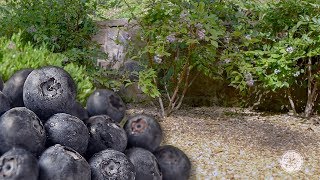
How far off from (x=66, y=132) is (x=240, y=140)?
519 centimetres

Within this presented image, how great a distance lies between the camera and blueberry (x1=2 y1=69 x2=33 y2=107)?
1.67 m

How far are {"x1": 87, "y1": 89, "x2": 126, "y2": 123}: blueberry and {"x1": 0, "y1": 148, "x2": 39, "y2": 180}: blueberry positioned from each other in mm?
420

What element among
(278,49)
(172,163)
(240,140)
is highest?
(172,163)

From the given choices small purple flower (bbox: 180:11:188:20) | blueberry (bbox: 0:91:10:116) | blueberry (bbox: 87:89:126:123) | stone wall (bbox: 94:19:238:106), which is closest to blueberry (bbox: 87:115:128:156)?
blueberry (bbox: 87:89:126:123)

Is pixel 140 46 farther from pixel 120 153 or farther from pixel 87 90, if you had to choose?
pixel 120 153

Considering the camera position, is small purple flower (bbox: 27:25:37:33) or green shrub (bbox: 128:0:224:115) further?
small purple flower (bbox: 27:25:37:33)

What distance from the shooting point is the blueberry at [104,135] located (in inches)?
63.6

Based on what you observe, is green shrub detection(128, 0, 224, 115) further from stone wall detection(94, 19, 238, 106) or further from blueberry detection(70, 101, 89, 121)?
blueberry detection(70, 101, 89, 121)

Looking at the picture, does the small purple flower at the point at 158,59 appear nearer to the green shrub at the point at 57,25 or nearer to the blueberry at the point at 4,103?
the green shrub at the point at 57,25

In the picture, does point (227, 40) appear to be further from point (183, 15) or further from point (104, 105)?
point (104, 105)

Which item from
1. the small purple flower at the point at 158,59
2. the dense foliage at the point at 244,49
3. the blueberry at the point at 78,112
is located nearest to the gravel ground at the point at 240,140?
the dense foliage at the point at 244,49

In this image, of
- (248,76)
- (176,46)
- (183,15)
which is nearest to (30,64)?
(183,15)

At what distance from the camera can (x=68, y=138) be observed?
1.52 meters

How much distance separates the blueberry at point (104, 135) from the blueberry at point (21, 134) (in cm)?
18
